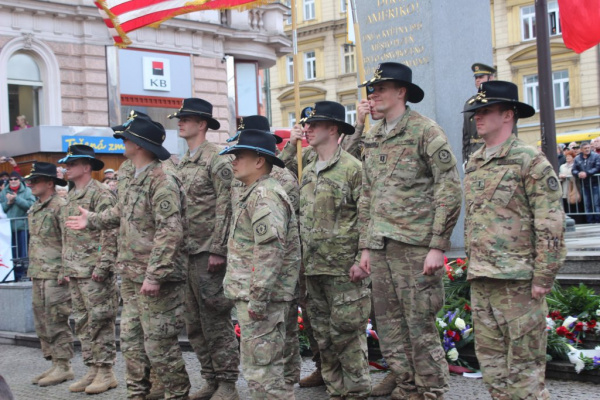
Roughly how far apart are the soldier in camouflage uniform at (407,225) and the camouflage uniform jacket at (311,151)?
1.06m

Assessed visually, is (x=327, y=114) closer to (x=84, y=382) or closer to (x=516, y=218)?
(x=516, y=218)

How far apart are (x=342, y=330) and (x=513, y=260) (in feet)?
5.27

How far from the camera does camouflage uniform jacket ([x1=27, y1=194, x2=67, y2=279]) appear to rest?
8375 millimetres

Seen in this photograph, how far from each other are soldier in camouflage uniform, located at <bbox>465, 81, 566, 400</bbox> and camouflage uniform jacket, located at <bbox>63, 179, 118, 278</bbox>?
4.08 meters

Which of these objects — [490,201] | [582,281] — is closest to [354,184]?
[490,201]

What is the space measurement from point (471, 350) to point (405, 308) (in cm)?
171

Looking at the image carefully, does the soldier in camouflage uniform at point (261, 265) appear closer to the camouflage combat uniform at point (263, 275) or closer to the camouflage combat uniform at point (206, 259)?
the camouflage combat uniform at point (263, 275)

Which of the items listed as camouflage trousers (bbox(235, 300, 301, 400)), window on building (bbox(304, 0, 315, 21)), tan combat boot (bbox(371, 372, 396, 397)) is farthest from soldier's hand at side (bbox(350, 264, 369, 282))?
window on building (bbox(304, 0, 315, 21))

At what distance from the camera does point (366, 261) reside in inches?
225

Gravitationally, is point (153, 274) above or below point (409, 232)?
below

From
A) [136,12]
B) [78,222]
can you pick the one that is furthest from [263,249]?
[136,12]

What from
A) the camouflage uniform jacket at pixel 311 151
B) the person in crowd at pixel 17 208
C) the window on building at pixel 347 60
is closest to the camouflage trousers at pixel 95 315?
the camouflage uniform jacket at pixel 311 151

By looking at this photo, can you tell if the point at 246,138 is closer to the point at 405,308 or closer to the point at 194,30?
the point at 405,308

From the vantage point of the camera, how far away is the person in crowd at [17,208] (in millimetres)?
12656
